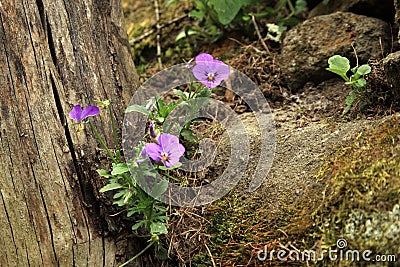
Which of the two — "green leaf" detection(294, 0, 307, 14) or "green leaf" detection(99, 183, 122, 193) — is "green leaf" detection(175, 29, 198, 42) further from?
"green leaf" detection(99, 183, 122, 193)

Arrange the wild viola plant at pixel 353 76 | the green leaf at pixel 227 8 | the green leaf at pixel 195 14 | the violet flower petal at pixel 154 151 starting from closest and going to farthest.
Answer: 1. the violet flower petal at pixel 154 151
2. the wild viola plant at pixel 353 76
3. the green leaf at pixel 227 8
4. the green leaf at pixel 195 14

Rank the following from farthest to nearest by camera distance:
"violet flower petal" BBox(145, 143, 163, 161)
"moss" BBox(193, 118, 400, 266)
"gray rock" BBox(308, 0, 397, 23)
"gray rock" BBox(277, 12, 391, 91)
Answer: "gray rock" BBox(308, 0, 397, 23), "gray rock" BBox(277, 12, 391, 91), "violet flower petal" BBox(145, 143, 163, 161), "moss" BBox(193, 118, 400, 266)

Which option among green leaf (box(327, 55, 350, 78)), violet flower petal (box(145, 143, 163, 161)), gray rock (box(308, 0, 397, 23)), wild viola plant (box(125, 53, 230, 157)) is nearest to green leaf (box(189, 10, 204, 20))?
gray rock (box(308, 0, 397, 23))

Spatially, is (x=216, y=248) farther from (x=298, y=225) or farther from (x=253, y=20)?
(x=253, y=20)

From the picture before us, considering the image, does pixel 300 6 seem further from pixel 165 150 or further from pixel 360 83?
pixel 165 150

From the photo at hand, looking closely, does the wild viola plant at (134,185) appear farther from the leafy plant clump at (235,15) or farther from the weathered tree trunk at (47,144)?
the leafy plant clump at (235,15)

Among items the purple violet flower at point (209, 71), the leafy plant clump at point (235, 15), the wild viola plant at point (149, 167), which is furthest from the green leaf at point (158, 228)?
the leafy plant clump at point (235, 15)
